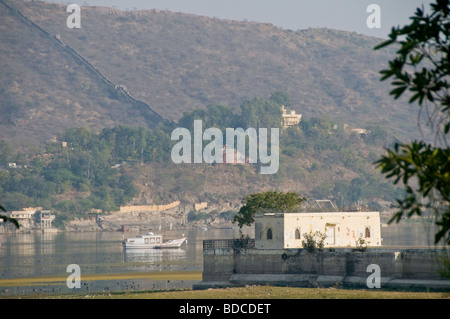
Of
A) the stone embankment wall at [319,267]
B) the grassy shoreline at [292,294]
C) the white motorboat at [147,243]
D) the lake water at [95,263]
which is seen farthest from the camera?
the white motorboat at [147,243]

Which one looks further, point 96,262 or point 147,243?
point 147,243

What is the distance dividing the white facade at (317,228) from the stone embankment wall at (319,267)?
4.24 ft

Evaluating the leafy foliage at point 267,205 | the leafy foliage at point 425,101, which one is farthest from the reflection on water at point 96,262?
the leafy foliage at point 425,101

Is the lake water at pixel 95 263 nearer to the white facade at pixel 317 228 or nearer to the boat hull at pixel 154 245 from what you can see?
the boat hull at pixel 154 245

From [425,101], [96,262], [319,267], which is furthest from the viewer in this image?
[96,262]

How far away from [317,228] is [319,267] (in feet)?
20.0

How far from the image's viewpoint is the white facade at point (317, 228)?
71.9 m

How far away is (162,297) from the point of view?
6219cm

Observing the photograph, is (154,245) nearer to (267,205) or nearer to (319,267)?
(267,205)

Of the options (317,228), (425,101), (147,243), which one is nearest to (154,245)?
(147,243)

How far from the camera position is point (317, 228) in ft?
241

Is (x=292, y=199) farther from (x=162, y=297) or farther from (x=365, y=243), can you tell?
(x=162, y=297)
